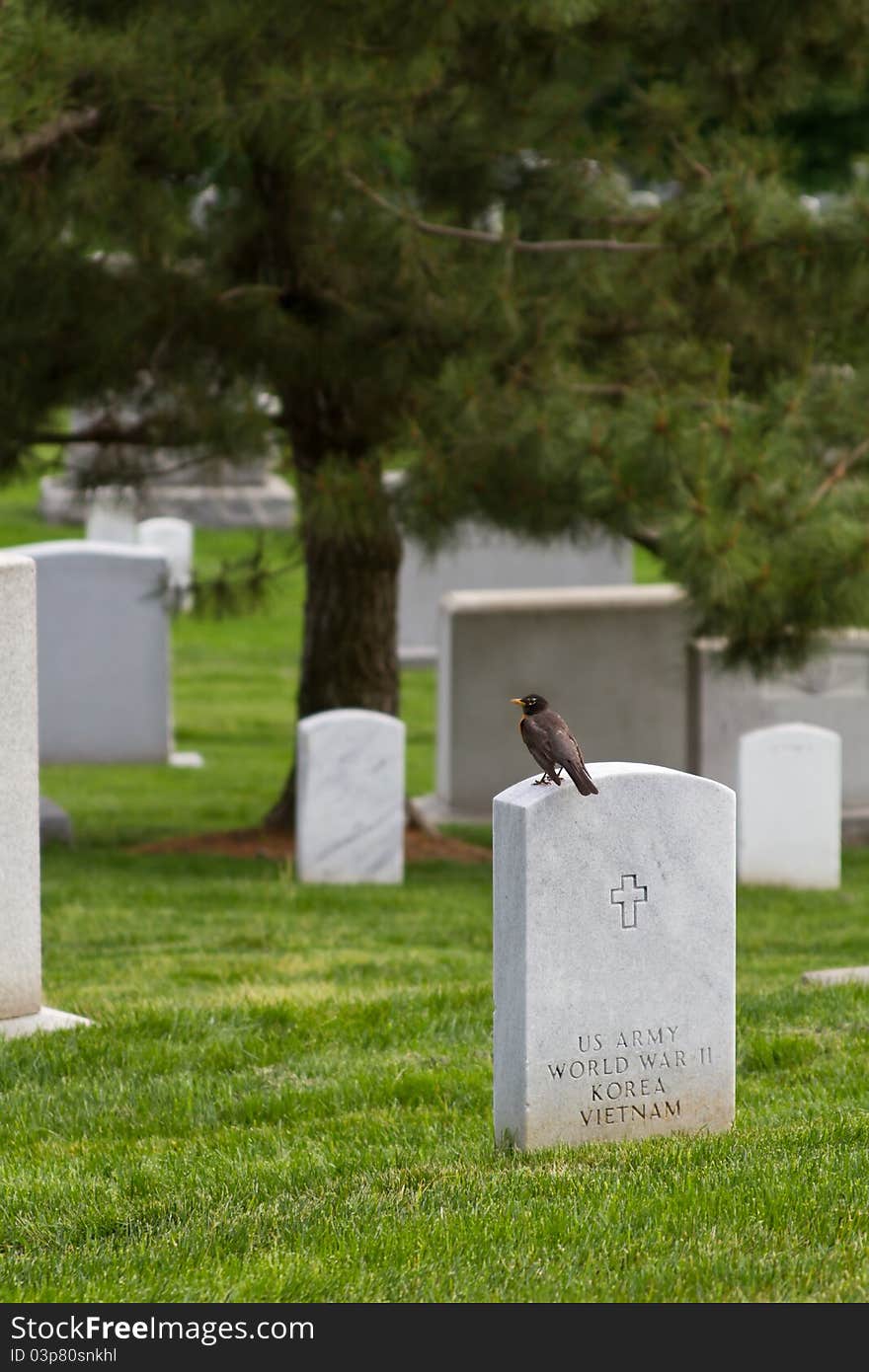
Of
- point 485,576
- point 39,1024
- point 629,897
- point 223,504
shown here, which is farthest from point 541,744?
point 223,504

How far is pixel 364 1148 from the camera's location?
4.96 meters

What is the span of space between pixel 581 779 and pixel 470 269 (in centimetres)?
583

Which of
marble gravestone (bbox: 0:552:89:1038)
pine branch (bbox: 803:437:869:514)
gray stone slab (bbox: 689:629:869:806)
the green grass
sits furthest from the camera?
gray stone slab (bbox: 689:629:869:806)

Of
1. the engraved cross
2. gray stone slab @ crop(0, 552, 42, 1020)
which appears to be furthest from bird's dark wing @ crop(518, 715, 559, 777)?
gray stone slab @ crop(0, 552, 42, 1020)

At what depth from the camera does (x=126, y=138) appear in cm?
957

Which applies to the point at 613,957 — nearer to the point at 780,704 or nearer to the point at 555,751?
the point at 555,751

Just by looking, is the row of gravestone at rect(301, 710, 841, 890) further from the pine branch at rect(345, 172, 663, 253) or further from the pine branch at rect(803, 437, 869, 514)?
the pine branch at rect(345, 172, 663, 253)

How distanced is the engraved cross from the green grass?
1.86 feet

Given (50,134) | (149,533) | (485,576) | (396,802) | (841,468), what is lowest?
(396,802)

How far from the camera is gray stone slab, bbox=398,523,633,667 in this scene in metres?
19.9

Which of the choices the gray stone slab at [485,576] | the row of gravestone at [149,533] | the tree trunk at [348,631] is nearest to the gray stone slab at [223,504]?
the row of gravestone at [149,533]

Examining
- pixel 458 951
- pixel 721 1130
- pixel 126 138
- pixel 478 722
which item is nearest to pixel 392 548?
pixel 478 722

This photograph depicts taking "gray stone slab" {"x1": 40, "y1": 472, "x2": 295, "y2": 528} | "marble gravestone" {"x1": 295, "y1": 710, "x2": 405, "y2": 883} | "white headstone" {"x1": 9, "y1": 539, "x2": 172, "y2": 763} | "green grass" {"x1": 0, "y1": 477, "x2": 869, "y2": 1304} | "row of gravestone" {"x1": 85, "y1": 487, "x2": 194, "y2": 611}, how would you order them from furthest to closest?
1. "gray stone slab" {"x1": 40, "y1": 472, "x2": 295, "y2": 528}
2. "row of gravestone" {"x1": 85, "y1": 487, "x2": 194, "y2": 611}
3. "white headstone" {"x1": 9, "y1": 539, "x2": 172, "y2": 763}
4. "marble gravestone" {"x1": 295, "y1": 710, "x2": 405, "y2": 883}
5. "green grass" {"x1": 0, "y1": 477, "x2": 869, "y2": 1304}

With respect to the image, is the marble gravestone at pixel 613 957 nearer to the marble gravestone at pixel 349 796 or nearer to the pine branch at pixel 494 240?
the pine branch at pixel 494 240
